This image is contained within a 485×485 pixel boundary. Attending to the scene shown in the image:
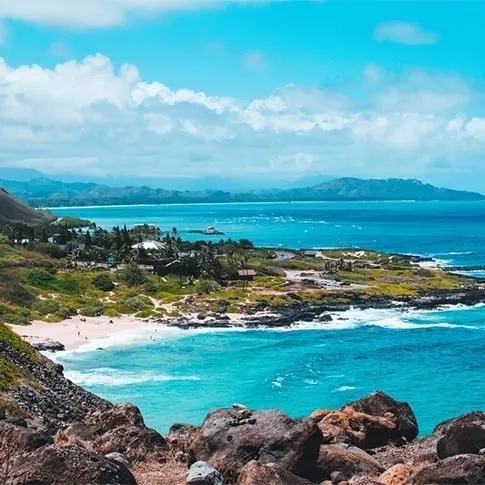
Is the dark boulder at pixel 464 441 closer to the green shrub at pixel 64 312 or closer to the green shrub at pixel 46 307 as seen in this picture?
the green shrub at pixel 64 312

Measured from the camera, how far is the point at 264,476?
471 inches

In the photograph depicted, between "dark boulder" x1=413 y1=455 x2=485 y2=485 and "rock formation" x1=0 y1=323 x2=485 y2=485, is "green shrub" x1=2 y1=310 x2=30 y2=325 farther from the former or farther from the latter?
"dark boulder" x1=413 y1=455 x2=485 y2=485

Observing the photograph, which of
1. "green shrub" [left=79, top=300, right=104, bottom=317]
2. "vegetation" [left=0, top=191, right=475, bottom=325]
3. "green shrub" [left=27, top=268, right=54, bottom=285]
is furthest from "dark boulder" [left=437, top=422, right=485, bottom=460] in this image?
"green shrub" [left=27, top=268, right=54, bottom=285]

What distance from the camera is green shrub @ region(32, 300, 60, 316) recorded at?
73312 mm

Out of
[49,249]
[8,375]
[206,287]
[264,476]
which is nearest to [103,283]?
[206,287]

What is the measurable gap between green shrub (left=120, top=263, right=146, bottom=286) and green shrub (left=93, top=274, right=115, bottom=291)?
2.37 m

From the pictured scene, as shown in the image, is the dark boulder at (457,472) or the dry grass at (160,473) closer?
the dark boulder at (457,472)

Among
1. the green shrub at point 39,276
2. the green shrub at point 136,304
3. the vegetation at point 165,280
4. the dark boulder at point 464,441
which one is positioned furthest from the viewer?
the green shrub at point 39,276

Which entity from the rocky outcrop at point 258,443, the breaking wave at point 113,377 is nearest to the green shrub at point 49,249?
the breaking wave at point 113,377

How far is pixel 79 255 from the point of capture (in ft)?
356

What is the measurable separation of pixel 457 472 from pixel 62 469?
251 inches

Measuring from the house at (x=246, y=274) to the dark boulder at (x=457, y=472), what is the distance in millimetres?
87951

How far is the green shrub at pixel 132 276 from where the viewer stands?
297ft

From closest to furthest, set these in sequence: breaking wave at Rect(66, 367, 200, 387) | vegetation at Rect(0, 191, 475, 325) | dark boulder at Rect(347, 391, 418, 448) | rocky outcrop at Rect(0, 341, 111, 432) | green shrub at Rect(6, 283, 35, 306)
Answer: dark boulder at Rect(347, 391, 418, 448), rocky outcrop at Rect(0, 341, 111, 432), breaking wave at Rect(66, 367, 200, 387), green shrub at Rect(6, 283, 35, 306), vegetation at Rect(0, 191, 475, 325)
